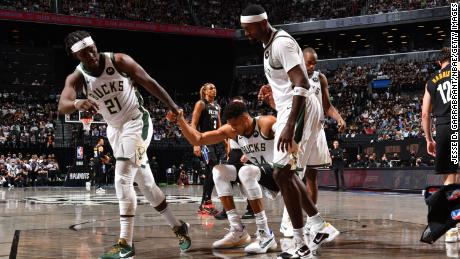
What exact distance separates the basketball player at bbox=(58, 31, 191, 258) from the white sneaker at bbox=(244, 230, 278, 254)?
600 millimetres

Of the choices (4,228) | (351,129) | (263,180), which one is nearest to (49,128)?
(351,129)

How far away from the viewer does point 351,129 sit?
28.0m

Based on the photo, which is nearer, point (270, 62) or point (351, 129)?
point (270, 62)

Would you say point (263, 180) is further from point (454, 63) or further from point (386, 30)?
point (386, 30)

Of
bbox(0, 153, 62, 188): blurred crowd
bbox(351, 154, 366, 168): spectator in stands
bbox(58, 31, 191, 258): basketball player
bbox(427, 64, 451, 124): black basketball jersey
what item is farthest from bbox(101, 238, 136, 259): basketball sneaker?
bbox(0, 153, 62, 188): blurred crowd

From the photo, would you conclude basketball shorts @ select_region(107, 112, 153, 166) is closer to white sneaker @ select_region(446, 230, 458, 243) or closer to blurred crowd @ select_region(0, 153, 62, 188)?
white sneaker @ select_region(446, 230, 458, 243)

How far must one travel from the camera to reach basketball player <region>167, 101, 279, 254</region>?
564 centimetres

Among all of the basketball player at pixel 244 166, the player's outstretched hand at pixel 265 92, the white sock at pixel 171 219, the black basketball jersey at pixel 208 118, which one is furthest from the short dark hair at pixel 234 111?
the black basketball jersey at pixel 208 118

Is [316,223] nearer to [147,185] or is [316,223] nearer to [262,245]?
[262,245]

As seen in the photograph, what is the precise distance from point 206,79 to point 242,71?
2714mm

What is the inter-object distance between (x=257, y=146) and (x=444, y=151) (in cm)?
199

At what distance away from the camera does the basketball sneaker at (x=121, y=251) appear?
512cm

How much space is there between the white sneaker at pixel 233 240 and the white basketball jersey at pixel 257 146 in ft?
2.53

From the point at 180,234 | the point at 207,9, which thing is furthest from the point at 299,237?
the point at 207,9
